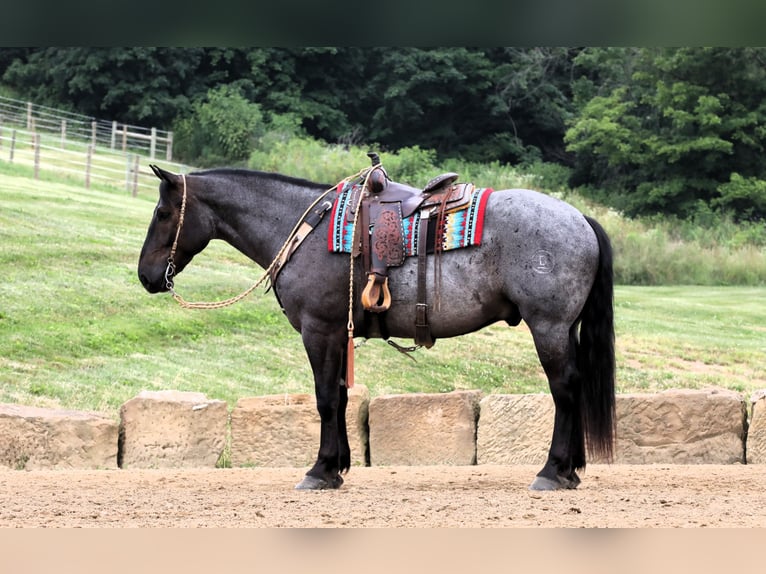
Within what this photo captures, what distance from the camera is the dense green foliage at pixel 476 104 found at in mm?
27938

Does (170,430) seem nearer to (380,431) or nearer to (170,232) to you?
(380,431)

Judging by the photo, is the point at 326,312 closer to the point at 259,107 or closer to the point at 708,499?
the point at 708,499

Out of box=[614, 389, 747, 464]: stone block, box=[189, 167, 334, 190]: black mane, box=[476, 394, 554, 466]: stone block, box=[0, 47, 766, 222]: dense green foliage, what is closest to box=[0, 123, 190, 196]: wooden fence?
box=[0, 47, 766, 222]: dense green foliage

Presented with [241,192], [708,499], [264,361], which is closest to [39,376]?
[264,361]

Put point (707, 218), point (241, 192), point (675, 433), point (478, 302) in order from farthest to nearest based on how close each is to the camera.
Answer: point (707, 218) < point (675, 433) < point (241, 192) < point (478, 302)

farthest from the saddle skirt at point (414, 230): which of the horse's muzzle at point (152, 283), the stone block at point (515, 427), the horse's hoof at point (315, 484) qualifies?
the stone block at point (515, 427)

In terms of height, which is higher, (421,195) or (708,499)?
(421,195)

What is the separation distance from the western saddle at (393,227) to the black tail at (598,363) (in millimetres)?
891

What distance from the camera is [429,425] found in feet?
28.1

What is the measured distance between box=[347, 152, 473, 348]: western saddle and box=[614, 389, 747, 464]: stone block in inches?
86.1

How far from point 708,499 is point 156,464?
3992 millimetres

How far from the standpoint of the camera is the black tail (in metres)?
6.92
